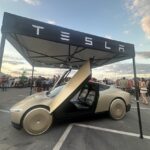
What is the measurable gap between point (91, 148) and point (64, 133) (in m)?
1.08

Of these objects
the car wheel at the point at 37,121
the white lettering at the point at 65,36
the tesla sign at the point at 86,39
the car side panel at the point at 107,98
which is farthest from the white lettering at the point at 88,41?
the car side panel at the point at 107,98

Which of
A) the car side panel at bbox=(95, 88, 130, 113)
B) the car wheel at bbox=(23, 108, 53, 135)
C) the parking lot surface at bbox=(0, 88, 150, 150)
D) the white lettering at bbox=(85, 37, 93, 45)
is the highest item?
the white lettering at bbox=(85, 37, 93, 45)

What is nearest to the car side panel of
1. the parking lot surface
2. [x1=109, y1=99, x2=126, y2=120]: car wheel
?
[x1=109, y1=99, x2=126, y2=120]: car wheel

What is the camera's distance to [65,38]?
3205mm

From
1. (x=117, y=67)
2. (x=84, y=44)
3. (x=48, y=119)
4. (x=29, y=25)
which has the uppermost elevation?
(x=117, y=67)

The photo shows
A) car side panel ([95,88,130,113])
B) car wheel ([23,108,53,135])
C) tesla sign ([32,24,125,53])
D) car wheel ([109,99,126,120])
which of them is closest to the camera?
tesla sign ([32,24,125,53])

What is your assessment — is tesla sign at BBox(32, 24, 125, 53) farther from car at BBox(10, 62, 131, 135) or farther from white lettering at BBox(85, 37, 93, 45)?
car at BBox(10, 62, 131, 135)

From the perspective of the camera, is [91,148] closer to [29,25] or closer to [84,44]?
[84,44]

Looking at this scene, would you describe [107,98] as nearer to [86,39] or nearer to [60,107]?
[60,107]

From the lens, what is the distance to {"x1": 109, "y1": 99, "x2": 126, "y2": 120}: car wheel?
5.38m

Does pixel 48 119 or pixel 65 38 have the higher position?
pixel 65 38

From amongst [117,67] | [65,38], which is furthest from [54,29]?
[117,67]

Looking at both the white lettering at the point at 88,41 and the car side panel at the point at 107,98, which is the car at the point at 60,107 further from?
the white lettering at the point at 88,41

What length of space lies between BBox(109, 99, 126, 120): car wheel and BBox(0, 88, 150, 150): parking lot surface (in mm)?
380
